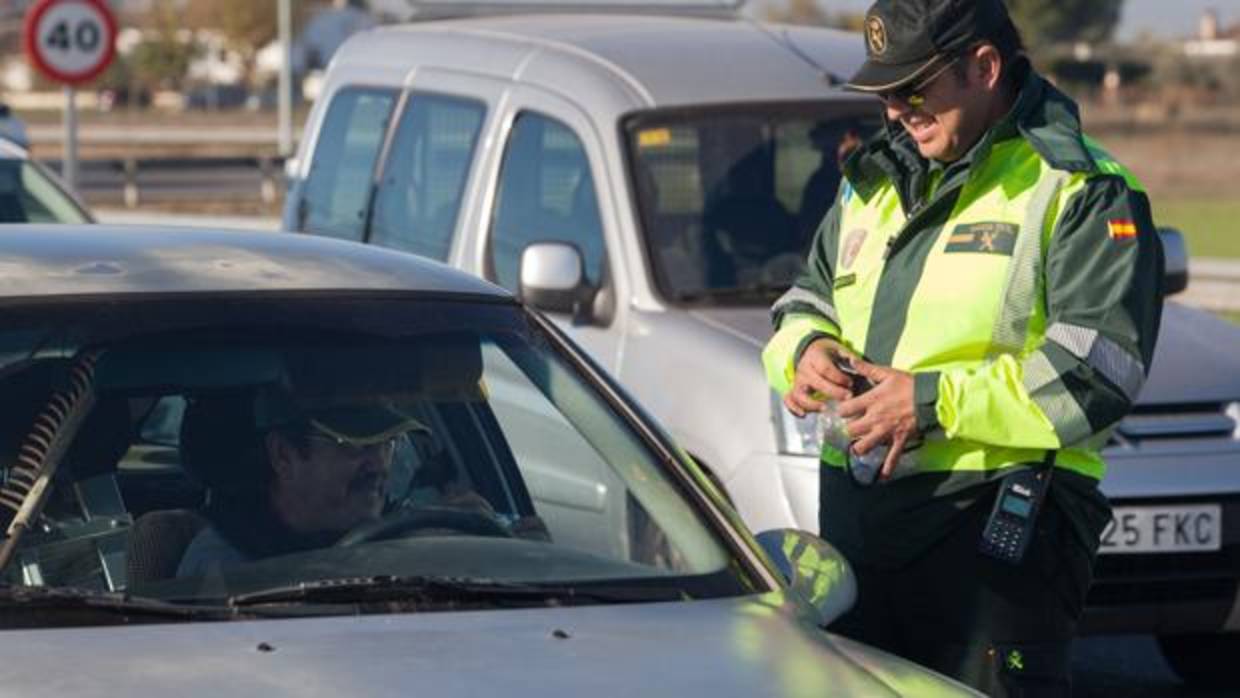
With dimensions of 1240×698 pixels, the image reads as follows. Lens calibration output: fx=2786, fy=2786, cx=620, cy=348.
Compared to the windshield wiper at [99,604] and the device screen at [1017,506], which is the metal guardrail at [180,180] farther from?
the windshield wiper at [99,604]

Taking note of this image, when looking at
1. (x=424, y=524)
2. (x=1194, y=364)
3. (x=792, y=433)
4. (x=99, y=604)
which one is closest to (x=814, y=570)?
(x=424, y=524)

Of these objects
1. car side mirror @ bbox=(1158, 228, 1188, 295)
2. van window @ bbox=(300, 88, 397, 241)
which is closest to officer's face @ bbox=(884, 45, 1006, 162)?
car side mirror @ bbox=(1158, 228, 1188, 295)

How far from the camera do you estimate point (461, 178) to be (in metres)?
8.48

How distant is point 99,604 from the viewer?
3918mm

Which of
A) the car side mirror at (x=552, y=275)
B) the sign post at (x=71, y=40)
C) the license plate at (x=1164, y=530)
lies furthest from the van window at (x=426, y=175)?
the sign post at (x=71, y=40)

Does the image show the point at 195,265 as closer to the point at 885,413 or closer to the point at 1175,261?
the point at 885,413

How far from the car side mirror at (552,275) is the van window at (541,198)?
0.31 m

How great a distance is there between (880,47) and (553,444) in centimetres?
88

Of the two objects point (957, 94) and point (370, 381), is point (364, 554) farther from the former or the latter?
point (957, 94)

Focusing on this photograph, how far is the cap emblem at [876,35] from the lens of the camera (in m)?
4.79

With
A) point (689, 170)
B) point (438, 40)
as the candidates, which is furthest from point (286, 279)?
point (438, 40)

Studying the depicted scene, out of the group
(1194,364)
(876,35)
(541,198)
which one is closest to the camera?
(876,35)

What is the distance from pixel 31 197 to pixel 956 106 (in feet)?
19.7

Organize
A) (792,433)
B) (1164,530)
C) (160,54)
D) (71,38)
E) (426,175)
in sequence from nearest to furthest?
1. (792,433)
2. (1164,530)
3. (426,175)
4. (71,38)
5. (160,54)
